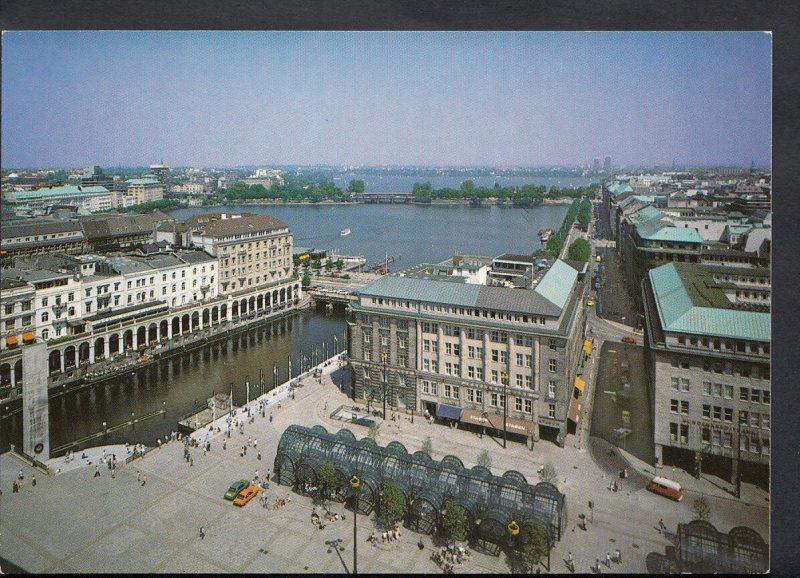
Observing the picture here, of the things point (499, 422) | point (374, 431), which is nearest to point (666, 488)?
point (499, 422)

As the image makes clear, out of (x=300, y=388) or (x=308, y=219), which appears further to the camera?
(x=308, y=219)

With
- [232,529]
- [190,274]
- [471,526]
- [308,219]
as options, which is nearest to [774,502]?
[471,526]

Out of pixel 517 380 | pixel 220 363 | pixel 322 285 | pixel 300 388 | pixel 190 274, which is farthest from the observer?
pixel 322 285

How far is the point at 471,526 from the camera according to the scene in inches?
487

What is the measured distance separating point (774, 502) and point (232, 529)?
1061 cm

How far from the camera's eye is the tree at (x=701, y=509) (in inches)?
480

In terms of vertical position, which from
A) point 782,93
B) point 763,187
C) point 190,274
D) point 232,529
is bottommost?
point 232,529

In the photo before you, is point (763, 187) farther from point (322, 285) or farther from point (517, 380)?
point (322, 285)

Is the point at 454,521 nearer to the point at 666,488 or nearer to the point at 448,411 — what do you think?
the point at 666,488

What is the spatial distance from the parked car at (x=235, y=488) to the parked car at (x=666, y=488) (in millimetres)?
9138

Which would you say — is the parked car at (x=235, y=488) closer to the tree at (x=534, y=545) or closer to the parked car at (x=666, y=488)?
the tree at (x=534, y=545)

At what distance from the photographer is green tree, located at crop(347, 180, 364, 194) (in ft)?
93.4

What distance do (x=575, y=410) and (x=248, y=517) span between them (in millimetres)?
9354

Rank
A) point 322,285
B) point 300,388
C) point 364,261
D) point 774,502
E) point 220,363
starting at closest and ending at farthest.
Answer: point 774,502 < point 300,388 < point 220,363 < point 322,285 < point 364,261
